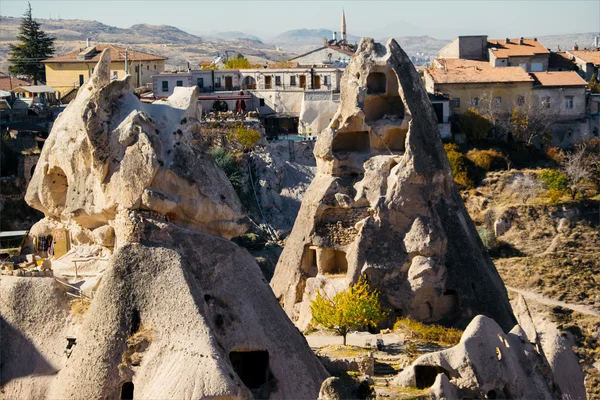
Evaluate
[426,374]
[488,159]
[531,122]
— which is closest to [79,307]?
[426,374]

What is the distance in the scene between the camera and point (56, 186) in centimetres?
2294

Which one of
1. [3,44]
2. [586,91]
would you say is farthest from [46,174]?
[3,44]

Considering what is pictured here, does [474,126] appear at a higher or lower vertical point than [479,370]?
lower

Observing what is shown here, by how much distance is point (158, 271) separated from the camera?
19969 millimetres

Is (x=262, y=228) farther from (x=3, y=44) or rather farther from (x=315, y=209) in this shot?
(x=3, y=44)

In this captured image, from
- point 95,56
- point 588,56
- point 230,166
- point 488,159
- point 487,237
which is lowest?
point 487,237

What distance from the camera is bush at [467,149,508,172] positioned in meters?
61.3

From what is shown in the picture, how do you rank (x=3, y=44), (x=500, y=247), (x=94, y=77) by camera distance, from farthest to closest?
(x=3, y=44) → (x=500, y=247) → (x=94, y=77)

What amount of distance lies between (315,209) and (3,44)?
13064 cm

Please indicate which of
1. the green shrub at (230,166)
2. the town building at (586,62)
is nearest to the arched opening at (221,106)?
the green shrub at (230,166)

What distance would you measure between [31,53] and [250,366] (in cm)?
6331

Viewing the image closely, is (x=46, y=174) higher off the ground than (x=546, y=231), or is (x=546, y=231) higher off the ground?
(x=46, y=174)

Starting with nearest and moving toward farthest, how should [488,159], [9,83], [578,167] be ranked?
1. [578,167]
2. [488,159]
3. [9,83]

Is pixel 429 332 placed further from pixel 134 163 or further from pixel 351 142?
pixel 134 163
